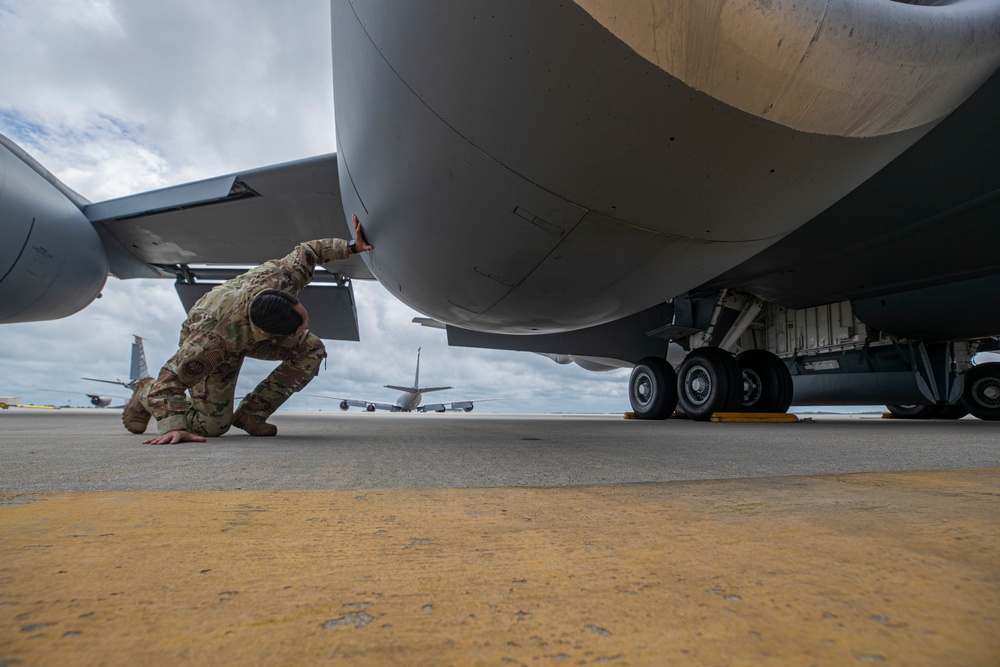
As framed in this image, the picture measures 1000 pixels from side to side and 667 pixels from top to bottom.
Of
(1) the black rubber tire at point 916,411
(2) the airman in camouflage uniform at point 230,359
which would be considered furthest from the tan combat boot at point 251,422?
(1) the black rubber tire at point 916,411

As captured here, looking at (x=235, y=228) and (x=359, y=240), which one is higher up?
(x=235, y=228)

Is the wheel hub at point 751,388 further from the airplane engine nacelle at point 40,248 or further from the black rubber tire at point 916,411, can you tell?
the airplane engine nacelle at point 40,248

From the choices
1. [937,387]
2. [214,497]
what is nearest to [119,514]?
[214,497]

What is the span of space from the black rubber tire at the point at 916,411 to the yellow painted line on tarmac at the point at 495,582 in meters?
8.65

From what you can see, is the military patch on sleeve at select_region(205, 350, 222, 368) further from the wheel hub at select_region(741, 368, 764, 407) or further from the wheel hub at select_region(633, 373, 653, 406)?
the wheel hub at select_region(741, 368, 764, 407)

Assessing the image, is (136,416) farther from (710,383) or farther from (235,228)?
(710,383)

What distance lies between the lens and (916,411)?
760 cm

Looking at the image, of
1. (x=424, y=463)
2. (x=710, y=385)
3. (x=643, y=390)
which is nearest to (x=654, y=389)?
(x=643, y=390)

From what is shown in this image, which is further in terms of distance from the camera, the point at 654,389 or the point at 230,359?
the point at 654,389

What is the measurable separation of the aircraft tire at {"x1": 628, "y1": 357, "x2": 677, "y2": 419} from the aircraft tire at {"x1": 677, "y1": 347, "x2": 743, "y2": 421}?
291mm

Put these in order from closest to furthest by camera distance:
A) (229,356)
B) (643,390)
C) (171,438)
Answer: (171,438) → (229,356) → (643,390)

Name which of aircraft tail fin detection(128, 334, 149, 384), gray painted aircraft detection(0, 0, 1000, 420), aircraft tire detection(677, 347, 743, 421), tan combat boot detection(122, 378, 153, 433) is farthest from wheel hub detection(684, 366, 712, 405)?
aircraft tail fin detection(128, 334, 149, 384)

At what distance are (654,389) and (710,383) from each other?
0.75 m

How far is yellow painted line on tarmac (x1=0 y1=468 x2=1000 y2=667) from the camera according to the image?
14.5 inches
